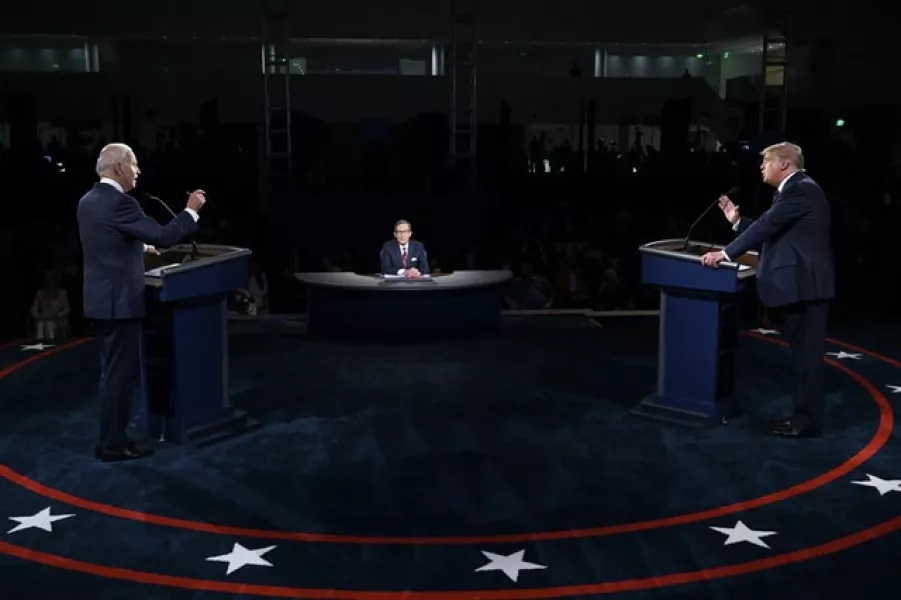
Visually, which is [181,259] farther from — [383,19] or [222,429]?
[383,19]

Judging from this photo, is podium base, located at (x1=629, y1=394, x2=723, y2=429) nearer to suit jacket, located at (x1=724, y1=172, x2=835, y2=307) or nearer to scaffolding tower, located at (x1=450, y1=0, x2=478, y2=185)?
suit jacket, located at (x1=724, y1=172, x2=835, y2=307)

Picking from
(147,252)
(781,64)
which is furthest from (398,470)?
(781,64)

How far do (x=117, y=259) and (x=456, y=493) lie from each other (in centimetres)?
194

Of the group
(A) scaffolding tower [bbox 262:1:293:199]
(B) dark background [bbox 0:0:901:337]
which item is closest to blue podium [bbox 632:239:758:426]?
(B) dark background [bbox 0:0:901:337]

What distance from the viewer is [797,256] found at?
4734 millimetres

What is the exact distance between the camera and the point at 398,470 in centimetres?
450

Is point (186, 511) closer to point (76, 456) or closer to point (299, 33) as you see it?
point (76, 456)

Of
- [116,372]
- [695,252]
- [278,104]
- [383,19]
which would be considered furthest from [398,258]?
[383,19]

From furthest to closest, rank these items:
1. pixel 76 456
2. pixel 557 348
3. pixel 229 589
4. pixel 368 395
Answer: pixel 557 348
pixel 368 395
pixel 76 456
pixel 229 589

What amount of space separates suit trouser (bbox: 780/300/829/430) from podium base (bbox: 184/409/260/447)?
116 inches

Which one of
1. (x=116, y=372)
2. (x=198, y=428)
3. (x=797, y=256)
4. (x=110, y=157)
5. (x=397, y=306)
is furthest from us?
(x=397, y=306)

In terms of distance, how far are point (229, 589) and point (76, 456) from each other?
1844 mm

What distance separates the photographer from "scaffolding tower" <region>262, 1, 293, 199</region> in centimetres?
927

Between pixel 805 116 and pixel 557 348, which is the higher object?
pixel 805 116
